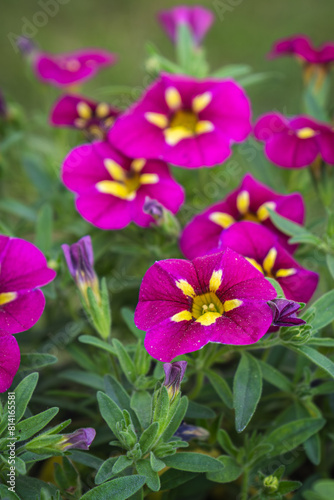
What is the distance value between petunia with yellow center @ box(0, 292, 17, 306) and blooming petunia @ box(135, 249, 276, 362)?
197 millimetres

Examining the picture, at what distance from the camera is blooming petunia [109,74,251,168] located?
1093mm

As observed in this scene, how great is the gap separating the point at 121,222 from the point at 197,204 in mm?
230

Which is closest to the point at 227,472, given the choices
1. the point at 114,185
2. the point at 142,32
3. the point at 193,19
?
the point at 114,185

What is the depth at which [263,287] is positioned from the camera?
77 centimetres

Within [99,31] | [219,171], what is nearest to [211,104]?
[219,171]

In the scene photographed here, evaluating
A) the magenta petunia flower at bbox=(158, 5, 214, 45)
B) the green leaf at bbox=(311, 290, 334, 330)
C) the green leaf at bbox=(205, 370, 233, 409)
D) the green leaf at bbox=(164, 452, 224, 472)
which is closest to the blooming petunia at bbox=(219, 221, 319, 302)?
the green leaf at bbox=(311, 290, 334, 330)

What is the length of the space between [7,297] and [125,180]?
0.37 metres

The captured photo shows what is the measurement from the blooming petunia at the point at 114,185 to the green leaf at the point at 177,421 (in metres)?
0.34

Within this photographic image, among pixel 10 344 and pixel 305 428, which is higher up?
pixel 10 344

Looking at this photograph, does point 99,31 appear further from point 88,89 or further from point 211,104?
point 211,104

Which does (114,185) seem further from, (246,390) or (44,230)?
(246,390)

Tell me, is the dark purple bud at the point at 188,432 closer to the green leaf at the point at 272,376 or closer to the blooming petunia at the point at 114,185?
the green leaf at the point at 272,376

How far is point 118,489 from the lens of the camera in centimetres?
75

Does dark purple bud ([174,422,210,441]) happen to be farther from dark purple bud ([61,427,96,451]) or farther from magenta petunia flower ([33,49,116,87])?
magenta petunia flower ([33,49,116,87])
